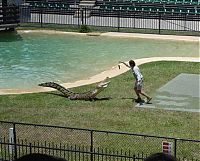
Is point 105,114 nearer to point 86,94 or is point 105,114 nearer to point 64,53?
point 86,94

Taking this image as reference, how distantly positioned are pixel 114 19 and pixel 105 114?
915 inches

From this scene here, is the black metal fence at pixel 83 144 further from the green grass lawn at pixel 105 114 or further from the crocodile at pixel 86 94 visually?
the crocodile at pixel 86 94

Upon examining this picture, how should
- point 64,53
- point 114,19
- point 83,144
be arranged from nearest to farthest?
point 83,144 < point 64,53 < point 114,19

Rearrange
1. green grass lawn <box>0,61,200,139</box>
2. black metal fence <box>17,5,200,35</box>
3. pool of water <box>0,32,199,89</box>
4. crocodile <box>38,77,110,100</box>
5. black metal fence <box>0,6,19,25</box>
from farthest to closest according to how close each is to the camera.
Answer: black metal fence <box>17,5,200,35</box>
black metal fence <box>0,6,19,25</box>
pool of water <box>0,32,199,89</box>
crocodile <box>38,77,110,100</box>
green grass lawn <box>0,61,200,139</box>

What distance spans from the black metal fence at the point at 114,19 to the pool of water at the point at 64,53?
3.71 m

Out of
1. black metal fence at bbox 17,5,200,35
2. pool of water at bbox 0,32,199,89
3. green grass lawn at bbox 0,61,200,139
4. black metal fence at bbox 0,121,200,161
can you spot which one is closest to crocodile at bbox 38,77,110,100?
green grass lawn at bbox 0,61,200,139

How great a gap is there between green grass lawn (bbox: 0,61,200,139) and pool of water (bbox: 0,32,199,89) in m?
3.00

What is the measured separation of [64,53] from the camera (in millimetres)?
25594

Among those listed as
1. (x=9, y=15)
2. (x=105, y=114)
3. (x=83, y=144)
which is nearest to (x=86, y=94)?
(x=105, y=114)

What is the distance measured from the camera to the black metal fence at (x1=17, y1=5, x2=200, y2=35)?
109 ft

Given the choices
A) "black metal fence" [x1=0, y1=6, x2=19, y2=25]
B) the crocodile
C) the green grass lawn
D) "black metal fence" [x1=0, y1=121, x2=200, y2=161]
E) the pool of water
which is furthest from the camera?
"black metal fence" [x1=0, y1=6, x2=19, y2=25]

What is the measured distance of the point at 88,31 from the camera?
31.7 m

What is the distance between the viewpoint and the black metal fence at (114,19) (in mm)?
33375

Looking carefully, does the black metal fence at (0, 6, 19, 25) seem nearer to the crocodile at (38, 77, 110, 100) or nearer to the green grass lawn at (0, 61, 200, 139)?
the green grass lawn at (0, 61, 200, 139)
